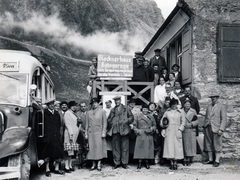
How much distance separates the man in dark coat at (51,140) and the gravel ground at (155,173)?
416mm

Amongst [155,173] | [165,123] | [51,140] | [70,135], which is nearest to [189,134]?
[165,123]

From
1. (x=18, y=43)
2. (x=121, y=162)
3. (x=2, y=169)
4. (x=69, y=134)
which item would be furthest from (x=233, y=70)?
(x=18, y=43)

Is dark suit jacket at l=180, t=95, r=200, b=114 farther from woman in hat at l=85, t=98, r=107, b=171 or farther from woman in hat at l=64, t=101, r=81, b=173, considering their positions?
woman in hat at l=64, t=101, r=81, b=173

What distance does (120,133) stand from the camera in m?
8.32

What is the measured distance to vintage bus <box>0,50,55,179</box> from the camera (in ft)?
18.9

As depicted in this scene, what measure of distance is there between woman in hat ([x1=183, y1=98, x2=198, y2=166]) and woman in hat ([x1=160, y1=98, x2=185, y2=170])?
360mm

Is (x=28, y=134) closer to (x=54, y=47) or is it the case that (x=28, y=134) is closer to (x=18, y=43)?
A: (x=18, y=43)

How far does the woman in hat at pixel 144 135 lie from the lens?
8258mm

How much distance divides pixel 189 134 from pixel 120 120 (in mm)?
1791

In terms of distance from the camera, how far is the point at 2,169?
549 centimetres

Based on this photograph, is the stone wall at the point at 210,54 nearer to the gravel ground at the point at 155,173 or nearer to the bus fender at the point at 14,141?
the gravel ground at the point at 155,173

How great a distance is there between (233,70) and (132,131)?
3674mm

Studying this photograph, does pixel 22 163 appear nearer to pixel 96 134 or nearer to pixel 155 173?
pixel 96 134

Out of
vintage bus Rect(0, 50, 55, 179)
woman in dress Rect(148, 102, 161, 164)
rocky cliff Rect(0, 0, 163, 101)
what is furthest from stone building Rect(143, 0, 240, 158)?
rocky cliff Rect(0, 0, 163, 101)
